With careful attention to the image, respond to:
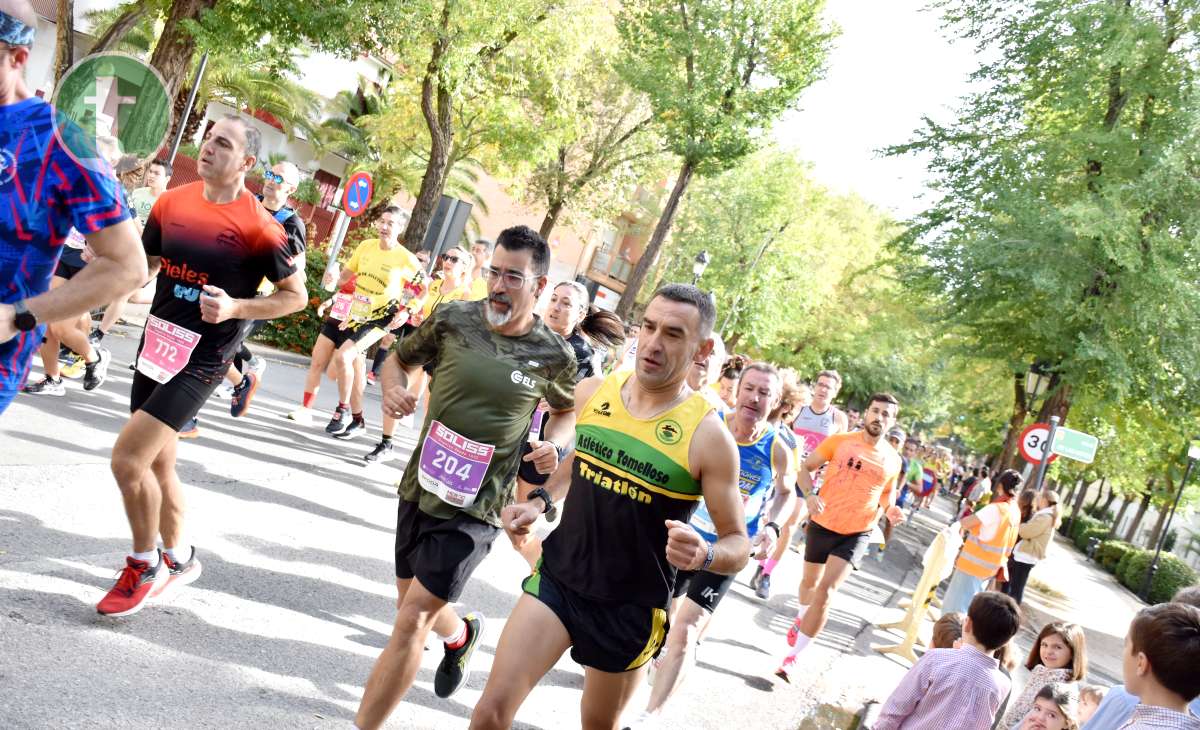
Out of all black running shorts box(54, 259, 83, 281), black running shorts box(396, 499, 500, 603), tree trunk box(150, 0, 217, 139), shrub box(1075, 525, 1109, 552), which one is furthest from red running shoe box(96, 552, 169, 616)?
shrub box(1075, 525, 1109, 552)

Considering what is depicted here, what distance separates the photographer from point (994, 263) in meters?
18.1

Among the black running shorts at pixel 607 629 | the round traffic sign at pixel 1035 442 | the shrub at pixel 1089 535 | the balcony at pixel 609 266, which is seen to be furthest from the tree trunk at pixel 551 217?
the balcony at pixel 609 266

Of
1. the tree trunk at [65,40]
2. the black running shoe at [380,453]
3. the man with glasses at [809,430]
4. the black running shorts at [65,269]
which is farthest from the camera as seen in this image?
the tree trunk at [65,40]

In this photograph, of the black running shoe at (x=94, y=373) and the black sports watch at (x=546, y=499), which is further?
the black running shoe at (x=94, y=373)

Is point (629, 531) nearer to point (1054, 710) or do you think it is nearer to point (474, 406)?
point (474, 406)

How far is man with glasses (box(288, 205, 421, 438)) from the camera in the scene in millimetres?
9898

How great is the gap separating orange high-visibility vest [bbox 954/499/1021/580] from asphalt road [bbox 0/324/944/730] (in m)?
1.25

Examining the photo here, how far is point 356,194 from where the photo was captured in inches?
563

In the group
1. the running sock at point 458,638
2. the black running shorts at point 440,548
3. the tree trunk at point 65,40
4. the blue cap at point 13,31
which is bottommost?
the running sock at point 458,638

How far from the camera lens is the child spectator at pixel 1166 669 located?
3318mm

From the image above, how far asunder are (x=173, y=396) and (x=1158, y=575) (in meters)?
30.6

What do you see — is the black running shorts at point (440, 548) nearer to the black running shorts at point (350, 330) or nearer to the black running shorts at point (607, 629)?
the black running shorts at point (607, 629)

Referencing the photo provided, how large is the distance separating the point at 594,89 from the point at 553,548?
31.1 m

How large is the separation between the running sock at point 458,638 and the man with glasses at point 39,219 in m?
2.10
